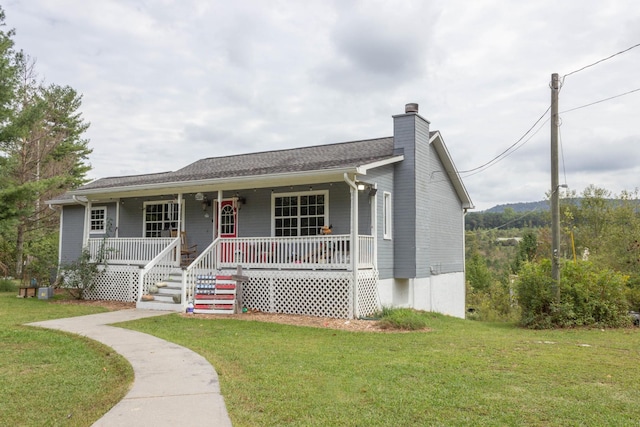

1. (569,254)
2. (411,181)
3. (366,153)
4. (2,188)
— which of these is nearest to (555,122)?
(411,181)

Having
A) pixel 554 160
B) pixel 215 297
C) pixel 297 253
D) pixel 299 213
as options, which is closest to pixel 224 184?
pixel 299 213

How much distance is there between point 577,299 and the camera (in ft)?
36.8

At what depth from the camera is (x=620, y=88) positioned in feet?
39.9

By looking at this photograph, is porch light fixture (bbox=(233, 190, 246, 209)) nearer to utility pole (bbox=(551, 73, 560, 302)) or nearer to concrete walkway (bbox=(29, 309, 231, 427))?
concrete walkway (bbox=(29, 309, 231, 427))

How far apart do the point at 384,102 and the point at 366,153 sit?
15.6 feet

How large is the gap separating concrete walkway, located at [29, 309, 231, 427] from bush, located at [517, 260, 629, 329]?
8.26m

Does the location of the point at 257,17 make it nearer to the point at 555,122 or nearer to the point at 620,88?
the point at 555,122

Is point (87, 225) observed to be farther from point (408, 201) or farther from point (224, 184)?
point (408, 201)

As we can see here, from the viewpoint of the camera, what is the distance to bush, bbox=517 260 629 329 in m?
11.0

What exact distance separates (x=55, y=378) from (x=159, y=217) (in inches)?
450

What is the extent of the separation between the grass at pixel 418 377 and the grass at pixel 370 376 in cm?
1

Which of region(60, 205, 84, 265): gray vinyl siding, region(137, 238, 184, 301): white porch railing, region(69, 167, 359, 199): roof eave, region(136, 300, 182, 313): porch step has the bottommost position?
region(136, 300, 182, 313): porch step

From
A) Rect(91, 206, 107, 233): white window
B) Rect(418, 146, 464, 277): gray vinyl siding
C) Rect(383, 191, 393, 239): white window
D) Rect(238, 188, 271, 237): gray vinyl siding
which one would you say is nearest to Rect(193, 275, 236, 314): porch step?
Rect(238, 188, 271, 237): gray vinyl siding

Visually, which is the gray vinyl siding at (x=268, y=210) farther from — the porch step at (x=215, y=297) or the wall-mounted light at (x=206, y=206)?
the porch step at (x=215, y=297)
